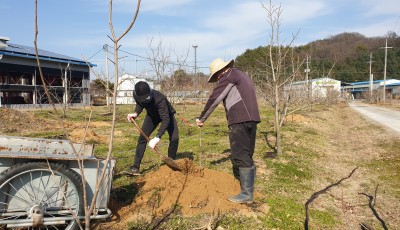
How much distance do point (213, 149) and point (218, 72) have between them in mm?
3682

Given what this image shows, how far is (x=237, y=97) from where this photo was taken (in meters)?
3.90

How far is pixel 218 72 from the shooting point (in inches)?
163

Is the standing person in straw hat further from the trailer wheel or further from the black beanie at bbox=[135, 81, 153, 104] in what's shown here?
the trailer wheel

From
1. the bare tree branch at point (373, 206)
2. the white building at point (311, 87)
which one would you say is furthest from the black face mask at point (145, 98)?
the white building at point (311, 87)

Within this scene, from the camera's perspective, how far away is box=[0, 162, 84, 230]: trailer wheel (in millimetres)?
2629

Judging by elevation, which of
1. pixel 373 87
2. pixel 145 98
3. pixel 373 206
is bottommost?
pixel 373 206

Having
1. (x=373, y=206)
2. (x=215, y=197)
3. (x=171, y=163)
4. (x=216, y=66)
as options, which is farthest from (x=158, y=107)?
(x=373, y=206)

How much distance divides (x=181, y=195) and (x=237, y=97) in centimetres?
137

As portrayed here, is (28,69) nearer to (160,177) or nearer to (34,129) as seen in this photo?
(34,129)

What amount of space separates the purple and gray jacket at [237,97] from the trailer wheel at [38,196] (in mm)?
1894

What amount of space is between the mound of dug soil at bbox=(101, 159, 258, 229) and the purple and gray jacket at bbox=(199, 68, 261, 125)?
92 centimetres

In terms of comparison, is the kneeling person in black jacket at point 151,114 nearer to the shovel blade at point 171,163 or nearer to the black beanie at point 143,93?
the black beanie at point 143,93

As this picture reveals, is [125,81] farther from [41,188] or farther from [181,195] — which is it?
[41,188]

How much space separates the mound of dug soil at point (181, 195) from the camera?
3.59 metres
